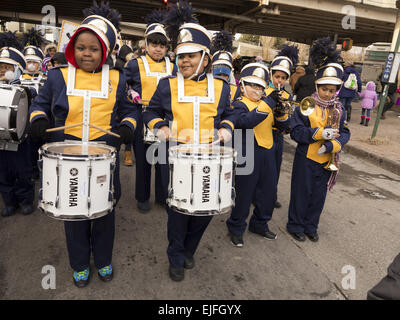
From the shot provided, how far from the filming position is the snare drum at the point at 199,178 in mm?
2361

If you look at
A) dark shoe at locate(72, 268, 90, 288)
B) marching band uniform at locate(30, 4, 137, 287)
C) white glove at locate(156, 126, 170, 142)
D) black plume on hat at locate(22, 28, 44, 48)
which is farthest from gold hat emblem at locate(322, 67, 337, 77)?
black plume on hat at locate(22, 28, 44, 48)

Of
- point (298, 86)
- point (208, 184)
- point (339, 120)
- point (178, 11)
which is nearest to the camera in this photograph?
point (208, 184)

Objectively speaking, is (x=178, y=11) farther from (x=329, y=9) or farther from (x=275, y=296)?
(x=329, y=9)

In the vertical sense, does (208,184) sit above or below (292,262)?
above

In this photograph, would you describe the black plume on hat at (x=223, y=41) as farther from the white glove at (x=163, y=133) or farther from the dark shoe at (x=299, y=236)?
the white glove at (x=163, y=133)

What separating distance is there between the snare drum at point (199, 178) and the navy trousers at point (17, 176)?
7.45 feet

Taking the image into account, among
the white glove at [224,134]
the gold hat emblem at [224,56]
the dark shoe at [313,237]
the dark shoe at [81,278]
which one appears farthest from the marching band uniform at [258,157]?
the gold hat emblem at [224,56]

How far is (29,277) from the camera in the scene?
2.75 m

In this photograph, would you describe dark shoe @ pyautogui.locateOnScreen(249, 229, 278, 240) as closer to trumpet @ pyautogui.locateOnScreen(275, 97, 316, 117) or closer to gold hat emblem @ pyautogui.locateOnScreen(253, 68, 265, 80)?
trumpet @ pyautogui.locateOnScreen(275, 97, 316, 117)

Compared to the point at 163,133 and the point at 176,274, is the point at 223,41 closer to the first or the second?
the point at 163,133

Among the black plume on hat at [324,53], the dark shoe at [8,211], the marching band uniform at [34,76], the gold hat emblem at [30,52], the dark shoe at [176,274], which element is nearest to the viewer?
the dark shoe at [176,274]

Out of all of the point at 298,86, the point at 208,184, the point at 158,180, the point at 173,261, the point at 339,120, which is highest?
the point at 298,86
